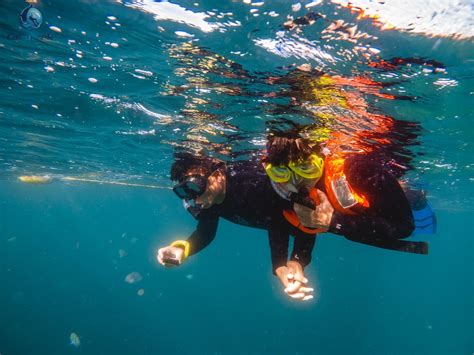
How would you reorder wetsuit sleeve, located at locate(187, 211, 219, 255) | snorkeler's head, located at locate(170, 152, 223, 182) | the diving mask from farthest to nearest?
wetsuit sleeve, located at locate(187, 211, 219, 255) < snorkeler's head, located at locate(170, 152, 223, 182) < the diving mask

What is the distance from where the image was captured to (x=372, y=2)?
473 cm

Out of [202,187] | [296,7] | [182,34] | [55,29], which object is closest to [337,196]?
[202,187]

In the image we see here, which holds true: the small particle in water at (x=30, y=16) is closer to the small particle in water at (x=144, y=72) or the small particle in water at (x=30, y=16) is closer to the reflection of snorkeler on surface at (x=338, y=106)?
the small particle in water at (x=144, y=72)

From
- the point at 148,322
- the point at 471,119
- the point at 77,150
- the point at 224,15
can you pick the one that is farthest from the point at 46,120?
the point at 148,322

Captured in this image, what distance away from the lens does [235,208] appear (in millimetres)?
5891

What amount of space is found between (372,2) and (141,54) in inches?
185

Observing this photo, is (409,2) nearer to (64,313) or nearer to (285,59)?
(285,59)

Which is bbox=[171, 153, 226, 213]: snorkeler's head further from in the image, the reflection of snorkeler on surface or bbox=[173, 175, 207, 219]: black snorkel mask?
the reflection of snorkeler on surface

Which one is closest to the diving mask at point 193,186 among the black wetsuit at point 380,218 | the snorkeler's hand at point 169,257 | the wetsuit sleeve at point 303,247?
the snorkeler's hand at point 169,257

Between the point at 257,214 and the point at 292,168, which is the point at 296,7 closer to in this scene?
the point at 292,168

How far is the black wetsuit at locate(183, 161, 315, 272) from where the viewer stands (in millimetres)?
4738

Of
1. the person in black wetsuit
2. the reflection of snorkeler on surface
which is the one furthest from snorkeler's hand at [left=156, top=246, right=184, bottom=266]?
the reflection of snorkeler on surface

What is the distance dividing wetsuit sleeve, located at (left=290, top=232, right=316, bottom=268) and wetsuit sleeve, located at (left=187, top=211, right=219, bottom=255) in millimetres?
1872

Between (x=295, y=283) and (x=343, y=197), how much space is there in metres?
1.27
